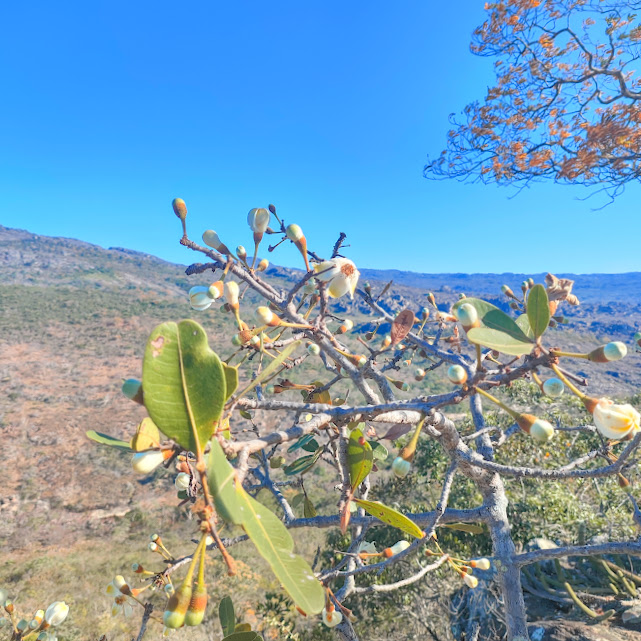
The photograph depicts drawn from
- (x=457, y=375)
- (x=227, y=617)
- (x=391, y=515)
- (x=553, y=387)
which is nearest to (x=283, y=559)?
(x=391, y=515)

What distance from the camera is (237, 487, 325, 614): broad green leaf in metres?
0.40

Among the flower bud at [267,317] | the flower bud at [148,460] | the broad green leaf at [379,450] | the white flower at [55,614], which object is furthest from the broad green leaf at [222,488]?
the white flower at [55,614]

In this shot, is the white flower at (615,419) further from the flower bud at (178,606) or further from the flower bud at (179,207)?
the flower bud at (179,207)

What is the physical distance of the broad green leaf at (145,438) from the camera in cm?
51

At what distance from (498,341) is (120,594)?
156 cm

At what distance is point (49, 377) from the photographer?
2202 cm

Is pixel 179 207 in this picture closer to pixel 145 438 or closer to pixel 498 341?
pixel 145 438

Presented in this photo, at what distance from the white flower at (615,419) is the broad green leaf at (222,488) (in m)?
0.58

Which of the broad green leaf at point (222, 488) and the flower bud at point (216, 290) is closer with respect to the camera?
the broad green leaf at point (222, 488)

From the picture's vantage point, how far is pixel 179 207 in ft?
2.76

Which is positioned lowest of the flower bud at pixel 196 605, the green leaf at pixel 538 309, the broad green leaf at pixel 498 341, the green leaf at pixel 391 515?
the flower bud at pixel 196 605

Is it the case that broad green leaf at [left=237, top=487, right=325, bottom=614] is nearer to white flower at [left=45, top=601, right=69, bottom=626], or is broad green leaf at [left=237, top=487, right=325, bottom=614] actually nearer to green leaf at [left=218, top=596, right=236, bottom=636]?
green leaf at [left=218, top=596, right=236, bottom=636]

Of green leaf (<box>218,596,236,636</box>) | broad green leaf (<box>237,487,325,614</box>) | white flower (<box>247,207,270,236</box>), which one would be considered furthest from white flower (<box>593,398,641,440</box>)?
green leaf (<box>218,596,236,636</box>)

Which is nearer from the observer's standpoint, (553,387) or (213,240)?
(553,387)
